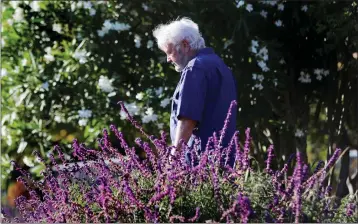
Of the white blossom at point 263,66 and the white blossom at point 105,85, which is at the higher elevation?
the white blossom at point 263,66

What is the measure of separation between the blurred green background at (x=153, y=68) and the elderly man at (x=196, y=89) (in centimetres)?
205

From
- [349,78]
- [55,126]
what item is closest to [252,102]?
[349,78]

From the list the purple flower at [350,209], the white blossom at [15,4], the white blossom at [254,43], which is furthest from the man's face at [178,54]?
the white blossom at [15,4]

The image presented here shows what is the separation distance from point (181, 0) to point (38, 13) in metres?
1.47

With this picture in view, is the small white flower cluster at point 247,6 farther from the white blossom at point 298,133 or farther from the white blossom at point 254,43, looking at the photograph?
the white blossom at point 298,133

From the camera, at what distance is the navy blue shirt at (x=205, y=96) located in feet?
11.6

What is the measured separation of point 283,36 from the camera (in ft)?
20.7

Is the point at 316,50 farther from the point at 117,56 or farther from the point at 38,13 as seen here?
the point at 38,13

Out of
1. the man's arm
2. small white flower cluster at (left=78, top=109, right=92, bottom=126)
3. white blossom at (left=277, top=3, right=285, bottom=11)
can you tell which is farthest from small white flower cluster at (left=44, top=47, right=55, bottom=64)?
the man's arm

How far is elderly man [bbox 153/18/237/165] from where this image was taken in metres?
3.52

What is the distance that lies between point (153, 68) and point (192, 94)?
109 inches

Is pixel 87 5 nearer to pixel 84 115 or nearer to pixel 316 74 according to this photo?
pixel 84 115

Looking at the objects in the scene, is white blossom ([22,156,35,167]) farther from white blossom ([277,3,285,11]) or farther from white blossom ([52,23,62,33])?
white blossom ([277,3,285,11])

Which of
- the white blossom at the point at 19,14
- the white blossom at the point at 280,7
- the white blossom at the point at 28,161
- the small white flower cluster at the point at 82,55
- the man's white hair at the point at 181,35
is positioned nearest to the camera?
the man's white hair at the point at 181,35
